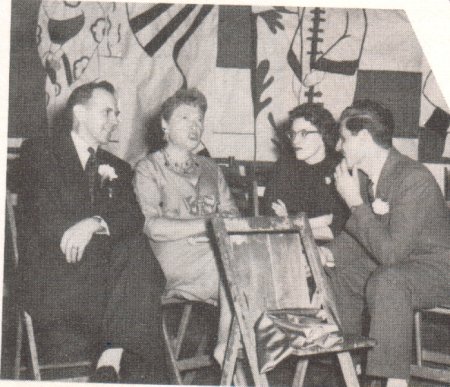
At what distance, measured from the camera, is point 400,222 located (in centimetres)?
163

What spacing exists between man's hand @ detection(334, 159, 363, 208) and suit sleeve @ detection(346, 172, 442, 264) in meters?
0.04

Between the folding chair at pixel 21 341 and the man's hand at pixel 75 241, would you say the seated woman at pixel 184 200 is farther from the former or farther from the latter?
the folding chair at pixel 21 341

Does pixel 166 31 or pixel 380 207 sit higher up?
pixel 166 31

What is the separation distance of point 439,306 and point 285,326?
0.48m

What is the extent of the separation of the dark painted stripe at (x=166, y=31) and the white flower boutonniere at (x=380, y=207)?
74 centimetres

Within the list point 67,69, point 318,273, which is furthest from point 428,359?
point 67,69

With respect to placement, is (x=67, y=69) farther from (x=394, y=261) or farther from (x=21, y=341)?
(x=394, y=261)

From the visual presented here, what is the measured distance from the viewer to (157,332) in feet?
5.56

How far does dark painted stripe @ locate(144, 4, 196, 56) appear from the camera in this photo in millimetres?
1874

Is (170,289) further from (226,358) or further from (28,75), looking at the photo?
(28,75)

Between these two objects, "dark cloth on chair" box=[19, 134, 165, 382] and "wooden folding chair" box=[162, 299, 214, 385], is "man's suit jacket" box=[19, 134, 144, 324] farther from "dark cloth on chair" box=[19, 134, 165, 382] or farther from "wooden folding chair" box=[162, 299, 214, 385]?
"wooden folding chair" box=[162, 299, 214, 385]

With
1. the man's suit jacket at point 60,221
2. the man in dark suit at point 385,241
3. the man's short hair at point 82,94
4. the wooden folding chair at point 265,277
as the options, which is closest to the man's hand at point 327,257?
the man in dark suit at point 385,241

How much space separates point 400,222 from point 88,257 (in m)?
0.79

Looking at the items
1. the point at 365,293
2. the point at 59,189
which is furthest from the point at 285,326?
the point at 59,189
